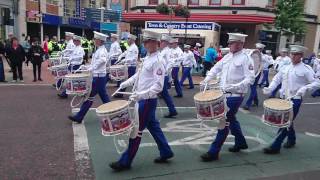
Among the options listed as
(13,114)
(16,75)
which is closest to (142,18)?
(16,75)

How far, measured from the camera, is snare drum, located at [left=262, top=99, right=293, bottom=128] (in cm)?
Answer: 567

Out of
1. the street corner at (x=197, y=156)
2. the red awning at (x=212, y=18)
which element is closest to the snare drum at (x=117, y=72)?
the street corner at (x=197, y=156)

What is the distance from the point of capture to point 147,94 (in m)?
5.10

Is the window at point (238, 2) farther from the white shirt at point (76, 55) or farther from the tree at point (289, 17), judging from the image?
→ the white shirt at point (76, 55)

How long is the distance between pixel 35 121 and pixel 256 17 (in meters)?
24.8

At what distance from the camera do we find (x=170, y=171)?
5316 mm

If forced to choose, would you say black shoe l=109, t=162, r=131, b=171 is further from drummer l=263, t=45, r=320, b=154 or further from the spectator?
the spectator

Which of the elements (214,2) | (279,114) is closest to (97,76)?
(279,114)

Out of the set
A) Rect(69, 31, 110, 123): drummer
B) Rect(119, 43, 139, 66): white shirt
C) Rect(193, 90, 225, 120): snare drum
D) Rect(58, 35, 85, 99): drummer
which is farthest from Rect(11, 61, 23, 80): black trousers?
Rect(193, 90, 225, 120): snare drum

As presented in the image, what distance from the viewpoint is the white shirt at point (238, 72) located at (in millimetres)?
5599

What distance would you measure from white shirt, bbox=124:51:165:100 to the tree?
23713 millimetres

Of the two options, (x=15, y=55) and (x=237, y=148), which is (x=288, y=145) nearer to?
(x=237, y=148)

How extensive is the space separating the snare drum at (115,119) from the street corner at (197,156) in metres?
0.64

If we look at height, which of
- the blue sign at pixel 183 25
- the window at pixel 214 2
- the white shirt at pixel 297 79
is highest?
the window at pixel 214 2
